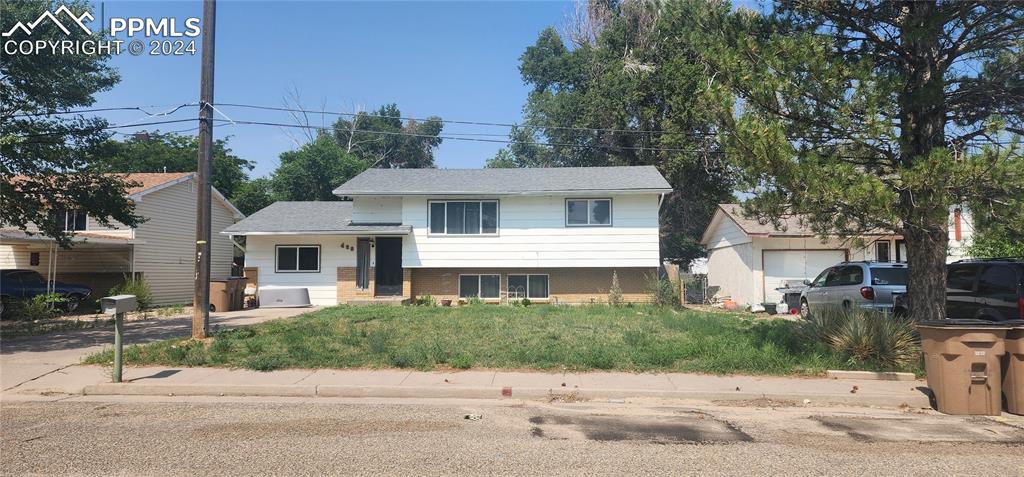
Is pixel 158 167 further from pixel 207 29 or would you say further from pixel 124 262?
pixel 207 29

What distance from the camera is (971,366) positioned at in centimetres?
716

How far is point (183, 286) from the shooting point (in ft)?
84.1

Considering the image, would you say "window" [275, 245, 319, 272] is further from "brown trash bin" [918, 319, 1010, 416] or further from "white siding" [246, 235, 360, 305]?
"brown trash bin" [918, 319, 1010, 416]

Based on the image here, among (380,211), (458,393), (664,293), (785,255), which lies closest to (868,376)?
(458,393)

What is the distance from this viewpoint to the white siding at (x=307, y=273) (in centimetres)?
2188

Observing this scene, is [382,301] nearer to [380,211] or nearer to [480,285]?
[380,211]

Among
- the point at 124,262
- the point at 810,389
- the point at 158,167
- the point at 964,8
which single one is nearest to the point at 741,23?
the point at 964,8

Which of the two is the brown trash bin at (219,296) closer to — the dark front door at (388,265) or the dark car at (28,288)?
the dark car at (28,288)

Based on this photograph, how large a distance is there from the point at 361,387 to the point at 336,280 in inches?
565

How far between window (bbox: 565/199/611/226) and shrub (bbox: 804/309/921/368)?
11367 millimetres

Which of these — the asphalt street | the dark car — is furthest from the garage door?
the dark car

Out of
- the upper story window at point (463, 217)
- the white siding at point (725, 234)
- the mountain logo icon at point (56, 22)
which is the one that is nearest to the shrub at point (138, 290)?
the mountain logo icon at point (56, 22)

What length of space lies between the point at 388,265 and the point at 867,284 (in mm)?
15456

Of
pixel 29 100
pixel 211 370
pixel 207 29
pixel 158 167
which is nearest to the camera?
pixel 211 370
